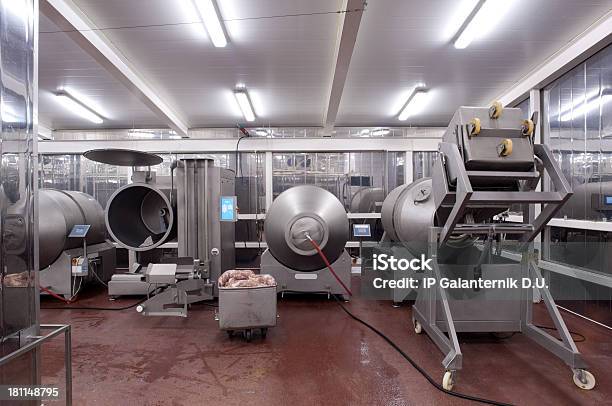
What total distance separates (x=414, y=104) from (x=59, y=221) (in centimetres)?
510

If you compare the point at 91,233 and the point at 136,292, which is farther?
the point at 91,233

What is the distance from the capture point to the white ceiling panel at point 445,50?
2.82 metres

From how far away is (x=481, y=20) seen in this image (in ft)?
9.59

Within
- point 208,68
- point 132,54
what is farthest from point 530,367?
point 132,54

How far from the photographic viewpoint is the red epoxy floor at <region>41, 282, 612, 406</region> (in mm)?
1958

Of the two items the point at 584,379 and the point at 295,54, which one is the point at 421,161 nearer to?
the point at 295,54

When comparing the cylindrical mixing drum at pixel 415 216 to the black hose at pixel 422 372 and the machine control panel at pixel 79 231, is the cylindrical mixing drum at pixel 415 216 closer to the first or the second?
the black hose at pixel 422 372

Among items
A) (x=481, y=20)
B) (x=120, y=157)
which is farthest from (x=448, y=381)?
(x=120, y=157)

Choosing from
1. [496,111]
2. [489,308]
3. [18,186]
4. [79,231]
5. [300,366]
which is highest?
[496,111]

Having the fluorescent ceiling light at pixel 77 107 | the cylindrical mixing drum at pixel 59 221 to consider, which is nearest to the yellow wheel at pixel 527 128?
the cylindrical mixing drum at pixel 59 221

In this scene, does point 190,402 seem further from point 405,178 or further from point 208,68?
point 405,178

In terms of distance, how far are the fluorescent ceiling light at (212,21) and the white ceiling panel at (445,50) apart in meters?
1.35

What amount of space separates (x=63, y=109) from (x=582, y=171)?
7.09 meters

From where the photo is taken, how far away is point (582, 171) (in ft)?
10.7
